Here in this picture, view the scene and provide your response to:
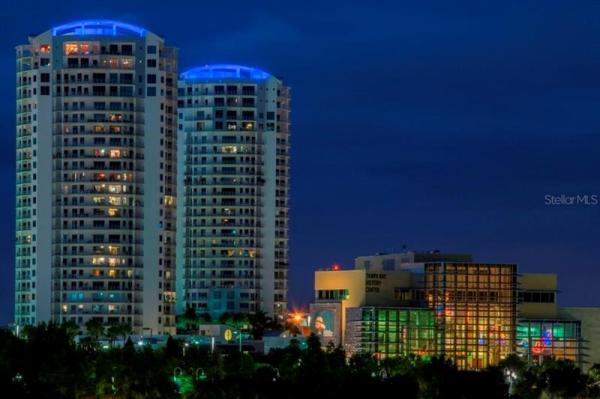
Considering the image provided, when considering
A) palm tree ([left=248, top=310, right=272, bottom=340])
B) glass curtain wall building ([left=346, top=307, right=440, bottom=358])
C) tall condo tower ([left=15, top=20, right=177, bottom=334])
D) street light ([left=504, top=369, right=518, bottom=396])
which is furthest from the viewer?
palm tree ([left=248, top=310, right=272, bottom=340])

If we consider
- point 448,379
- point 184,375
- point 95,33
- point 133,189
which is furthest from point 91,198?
point 448,379

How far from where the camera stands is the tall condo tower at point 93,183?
6747 inches

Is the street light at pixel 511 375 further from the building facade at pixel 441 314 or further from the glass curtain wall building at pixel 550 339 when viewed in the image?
the glass curtain wall building at pixel 550 339

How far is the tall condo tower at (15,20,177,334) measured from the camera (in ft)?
562

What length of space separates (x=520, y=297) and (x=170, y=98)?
40.4 meters

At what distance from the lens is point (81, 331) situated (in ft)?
559

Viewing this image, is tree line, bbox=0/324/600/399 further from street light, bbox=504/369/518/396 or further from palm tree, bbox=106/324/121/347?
palm tree, bbox=106/324/121/347

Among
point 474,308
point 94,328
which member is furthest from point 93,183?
point 474,308

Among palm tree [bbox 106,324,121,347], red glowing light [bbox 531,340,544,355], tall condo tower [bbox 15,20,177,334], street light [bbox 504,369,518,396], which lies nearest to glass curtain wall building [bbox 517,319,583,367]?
red glowing light [bbox 531,340,544,355]

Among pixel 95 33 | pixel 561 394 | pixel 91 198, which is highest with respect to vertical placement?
pixel 95 33

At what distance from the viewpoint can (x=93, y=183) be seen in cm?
17175

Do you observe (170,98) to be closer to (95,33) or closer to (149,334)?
(95,33)

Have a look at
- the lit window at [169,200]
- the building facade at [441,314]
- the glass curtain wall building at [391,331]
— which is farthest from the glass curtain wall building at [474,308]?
the lit window at [169,200]

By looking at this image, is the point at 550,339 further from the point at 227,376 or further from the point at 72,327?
the point at 227,376
